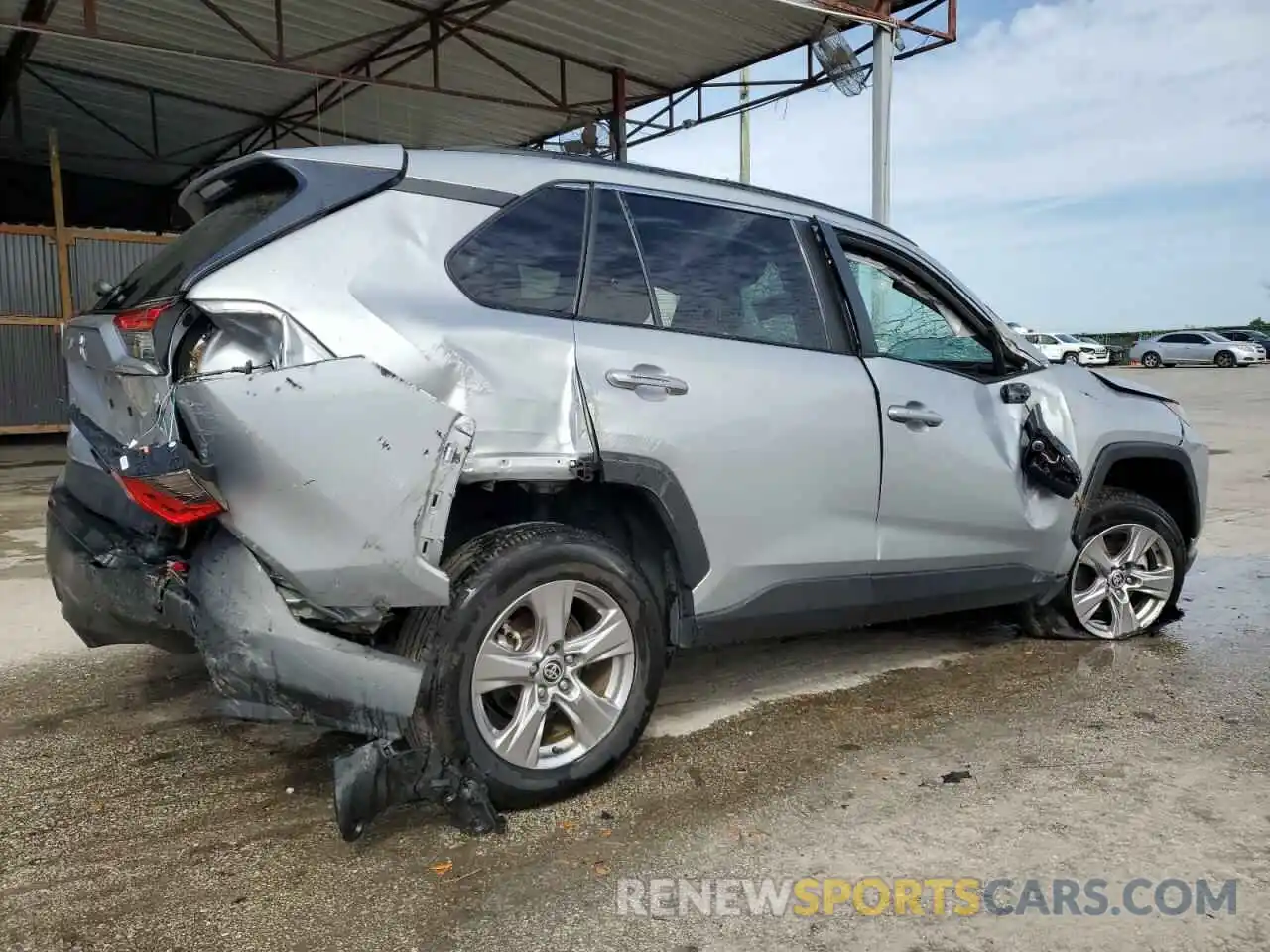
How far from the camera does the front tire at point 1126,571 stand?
458cm

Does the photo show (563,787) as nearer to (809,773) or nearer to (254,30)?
(809,773)

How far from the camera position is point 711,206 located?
11.6 ft

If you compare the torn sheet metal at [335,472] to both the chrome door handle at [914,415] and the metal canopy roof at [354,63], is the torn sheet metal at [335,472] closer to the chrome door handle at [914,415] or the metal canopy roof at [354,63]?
the chrome door handle at [914,415]

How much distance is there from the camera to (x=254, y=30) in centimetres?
1093

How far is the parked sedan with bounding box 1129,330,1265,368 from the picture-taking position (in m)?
37.3

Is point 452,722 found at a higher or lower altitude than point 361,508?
lower

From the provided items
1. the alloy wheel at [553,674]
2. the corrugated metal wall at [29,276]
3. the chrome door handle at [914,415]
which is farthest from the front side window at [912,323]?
the corrugated metal wall at [29,276]

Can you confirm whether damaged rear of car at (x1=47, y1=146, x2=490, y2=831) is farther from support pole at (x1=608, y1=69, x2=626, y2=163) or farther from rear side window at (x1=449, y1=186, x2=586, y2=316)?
support pole at (x1=608, y1=69, x2=626, y2=163)

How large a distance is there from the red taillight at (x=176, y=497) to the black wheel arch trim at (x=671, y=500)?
3.52 ft

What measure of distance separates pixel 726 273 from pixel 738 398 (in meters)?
0.51

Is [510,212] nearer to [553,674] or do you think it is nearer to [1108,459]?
[553,674]

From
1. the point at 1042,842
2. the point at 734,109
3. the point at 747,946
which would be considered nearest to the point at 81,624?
the point at 747,946

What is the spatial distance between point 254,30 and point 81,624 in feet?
31.8

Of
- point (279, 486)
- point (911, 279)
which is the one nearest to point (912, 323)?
point (911, 279)
